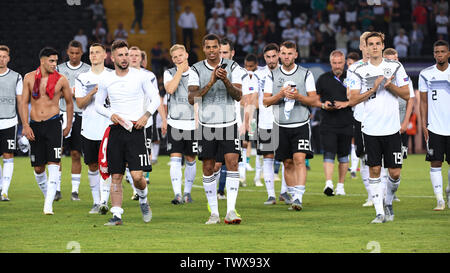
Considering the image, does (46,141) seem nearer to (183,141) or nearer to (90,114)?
(90,114)

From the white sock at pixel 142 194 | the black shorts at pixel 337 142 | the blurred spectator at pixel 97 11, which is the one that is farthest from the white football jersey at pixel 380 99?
the blurred spectator at pixel 97 11

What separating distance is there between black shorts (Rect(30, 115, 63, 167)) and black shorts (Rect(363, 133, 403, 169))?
4.73 meters

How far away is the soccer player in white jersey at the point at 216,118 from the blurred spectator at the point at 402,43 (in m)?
21.1

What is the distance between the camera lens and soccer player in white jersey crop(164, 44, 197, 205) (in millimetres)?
14141

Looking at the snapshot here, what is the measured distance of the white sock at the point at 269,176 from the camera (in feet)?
47.4

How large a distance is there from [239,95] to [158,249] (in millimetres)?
2812


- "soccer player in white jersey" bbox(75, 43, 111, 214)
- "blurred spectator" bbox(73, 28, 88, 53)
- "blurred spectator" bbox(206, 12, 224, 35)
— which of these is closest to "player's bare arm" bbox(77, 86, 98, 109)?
"soccer player in white jersey" bbox(75, 43, 111, 214)

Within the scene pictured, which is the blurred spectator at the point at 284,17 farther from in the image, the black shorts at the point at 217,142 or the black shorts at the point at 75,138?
the black shorts at the point at 217,142

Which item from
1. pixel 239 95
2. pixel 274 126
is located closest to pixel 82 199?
pixel 274 126

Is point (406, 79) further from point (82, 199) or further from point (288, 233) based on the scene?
point (82, 199)

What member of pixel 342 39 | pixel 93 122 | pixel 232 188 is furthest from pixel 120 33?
pixel 232 188

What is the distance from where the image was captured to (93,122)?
13008mm

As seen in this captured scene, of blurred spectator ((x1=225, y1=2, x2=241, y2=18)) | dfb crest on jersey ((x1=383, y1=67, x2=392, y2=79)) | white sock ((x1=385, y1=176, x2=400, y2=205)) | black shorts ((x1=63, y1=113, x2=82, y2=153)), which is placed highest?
blurred spectator ((x1=225, y1=2, x2=241, y2=18))

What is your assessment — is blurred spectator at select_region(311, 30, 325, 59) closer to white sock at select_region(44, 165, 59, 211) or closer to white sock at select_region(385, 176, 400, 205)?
white sock at select_region(44, 165, 59, 211)
